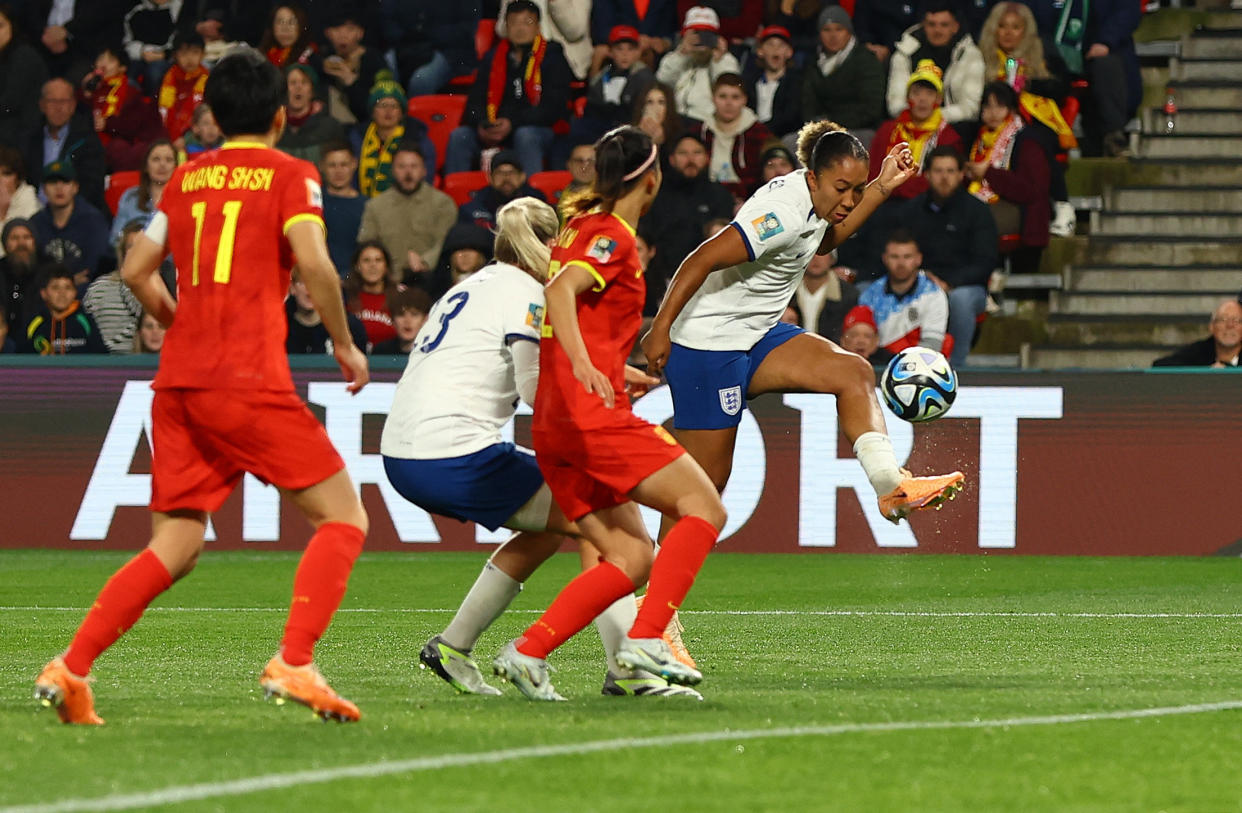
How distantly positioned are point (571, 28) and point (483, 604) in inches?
459

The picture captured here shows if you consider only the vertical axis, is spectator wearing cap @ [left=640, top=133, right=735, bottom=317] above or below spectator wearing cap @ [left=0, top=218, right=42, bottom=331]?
above

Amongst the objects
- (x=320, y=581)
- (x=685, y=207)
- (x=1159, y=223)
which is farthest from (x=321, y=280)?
(x=1159, y=223)

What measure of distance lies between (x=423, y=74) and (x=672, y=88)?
9.42 ft

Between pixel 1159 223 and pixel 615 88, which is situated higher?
pixel 615 88

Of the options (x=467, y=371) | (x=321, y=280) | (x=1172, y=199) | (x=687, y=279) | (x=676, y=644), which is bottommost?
(x=676, y=644)

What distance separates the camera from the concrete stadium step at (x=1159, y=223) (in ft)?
56.9

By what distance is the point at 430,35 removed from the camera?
1862cm

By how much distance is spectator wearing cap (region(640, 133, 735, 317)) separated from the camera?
1519cm

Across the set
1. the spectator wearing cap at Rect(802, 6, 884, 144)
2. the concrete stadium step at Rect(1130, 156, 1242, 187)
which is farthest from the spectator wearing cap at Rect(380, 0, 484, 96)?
the concrete stadium step at Rect(1130, 156, 1242, 187)

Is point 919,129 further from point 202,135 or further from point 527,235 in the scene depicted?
point 527,235

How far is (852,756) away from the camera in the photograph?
5.20 meters

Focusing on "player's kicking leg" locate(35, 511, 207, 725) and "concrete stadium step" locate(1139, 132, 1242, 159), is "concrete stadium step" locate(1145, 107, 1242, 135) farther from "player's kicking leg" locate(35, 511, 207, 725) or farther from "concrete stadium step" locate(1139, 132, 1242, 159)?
"player's kicking leg" locate(35, 511, 207, 725)

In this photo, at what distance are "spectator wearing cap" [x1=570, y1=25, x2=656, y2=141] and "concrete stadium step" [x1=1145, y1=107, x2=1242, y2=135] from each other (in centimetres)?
464

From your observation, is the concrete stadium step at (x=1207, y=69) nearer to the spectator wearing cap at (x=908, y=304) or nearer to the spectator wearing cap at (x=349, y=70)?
the spectator wearing cap at (x=908, y=304)
